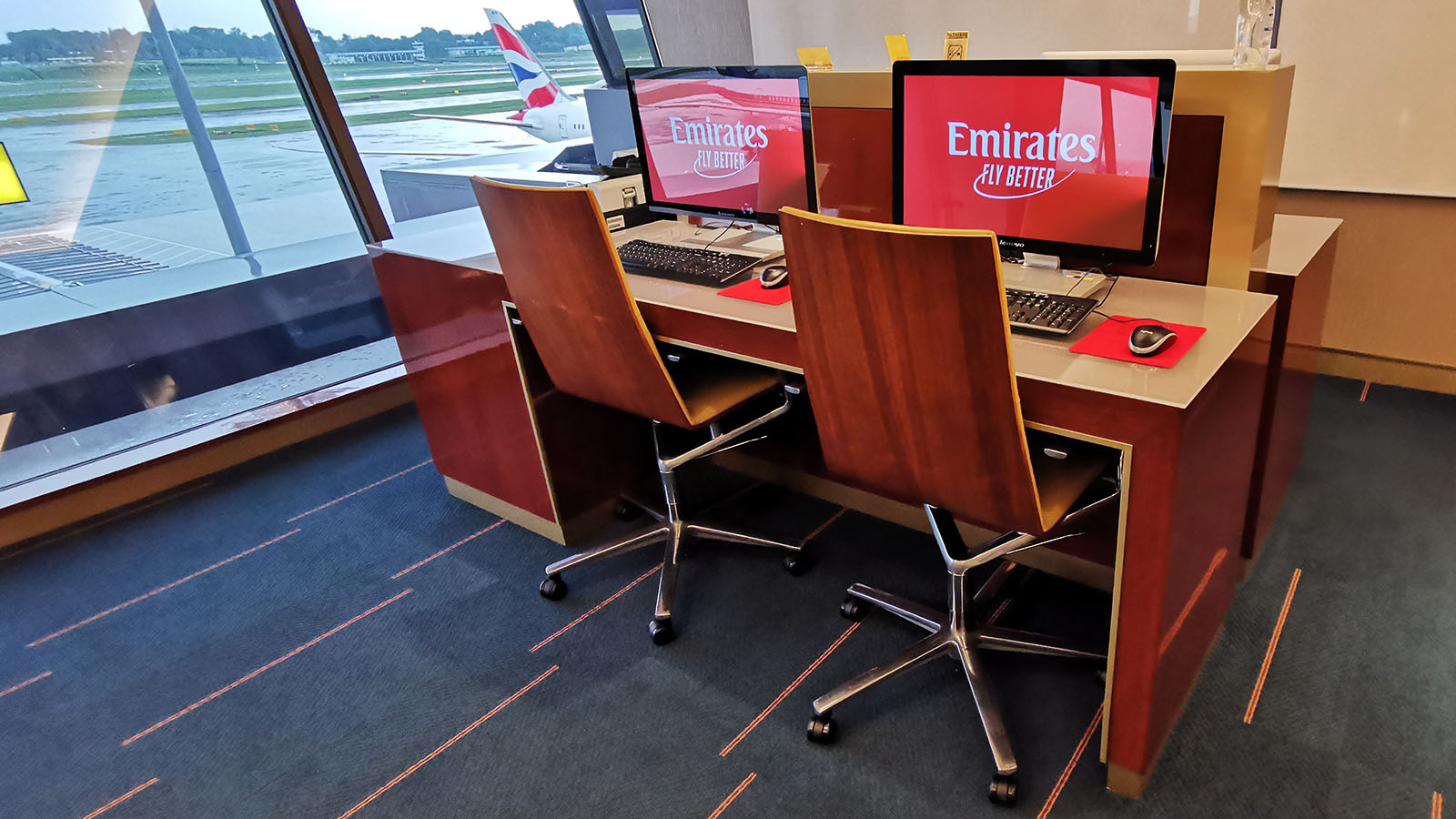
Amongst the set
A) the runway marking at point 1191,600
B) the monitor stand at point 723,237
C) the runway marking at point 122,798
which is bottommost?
the runway marking at point 122,798

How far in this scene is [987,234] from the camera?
1112 millimetres

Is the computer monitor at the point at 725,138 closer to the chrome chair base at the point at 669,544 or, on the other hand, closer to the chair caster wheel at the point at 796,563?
the chrome chair base at the point at 669,544

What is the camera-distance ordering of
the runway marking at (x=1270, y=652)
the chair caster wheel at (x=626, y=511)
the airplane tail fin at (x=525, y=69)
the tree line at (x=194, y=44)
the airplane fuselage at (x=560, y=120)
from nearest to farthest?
the runway marking at (x=1270, y=652) → the chair caster wheel at (x=626, y=511) → the tree line at (x=194, y=44) → the airplane tail fin at (x=525, y=69) → the airplane fuselage at (x=560, y=120)

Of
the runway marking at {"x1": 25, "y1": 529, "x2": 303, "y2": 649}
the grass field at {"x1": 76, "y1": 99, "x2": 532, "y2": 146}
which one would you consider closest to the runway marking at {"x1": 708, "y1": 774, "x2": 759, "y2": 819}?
the runway marking at {"x1": 25, "y1": 529, "x2": 303, "y2": 649}

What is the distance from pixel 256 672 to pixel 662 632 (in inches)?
38.3

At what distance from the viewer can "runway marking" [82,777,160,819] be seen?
1.67 meters

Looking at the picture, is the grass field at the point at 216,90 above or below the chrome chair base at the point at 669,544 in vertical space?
above

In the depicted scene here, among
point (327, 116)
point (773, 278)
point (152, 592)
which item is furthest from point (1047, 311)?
point (327, 116)

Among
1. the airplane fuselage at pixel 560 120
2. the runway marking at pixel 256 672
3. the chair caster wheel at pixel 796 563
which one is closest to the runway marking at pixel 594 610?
the chair caster wheel at pixel 796 563

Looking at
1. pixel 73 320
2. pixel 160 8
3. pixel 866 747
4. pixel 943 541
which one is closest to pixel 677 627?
pixel 866 747

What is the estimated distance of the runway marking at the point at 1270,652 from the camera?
63.7 inches

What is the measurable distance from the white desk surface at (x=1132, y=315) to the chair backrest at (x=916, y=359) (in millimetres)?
97

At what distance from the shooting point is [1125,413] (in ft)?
3.97

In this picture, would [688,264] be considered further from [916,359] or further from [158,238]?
[158,238]
